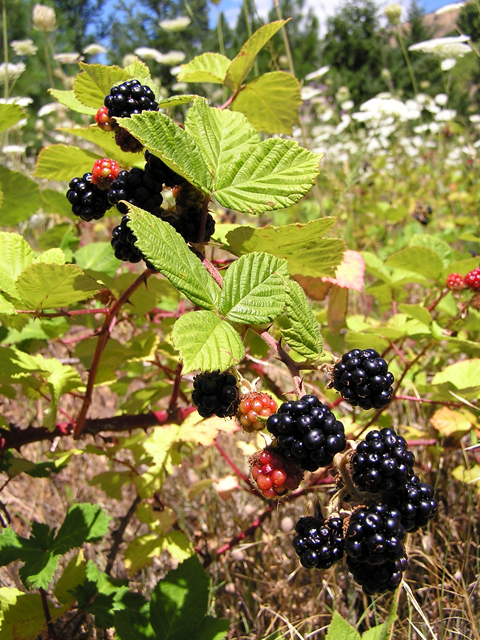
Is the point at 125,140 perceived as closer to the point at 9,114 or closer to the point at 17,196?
the point at 9,114

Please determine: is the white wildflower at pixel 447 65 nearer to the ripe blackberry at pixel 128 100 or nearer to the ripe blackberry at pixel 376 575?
the ripe blackberry at pixel 128 100

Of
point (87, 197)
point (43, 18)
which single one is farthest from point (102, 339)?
point (43, 18)

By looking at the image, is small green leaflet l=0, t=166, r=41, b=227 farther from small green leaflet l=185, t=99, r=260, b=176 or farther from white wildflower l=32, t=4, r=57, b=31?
white wildflower l=32, t=4, r=57, b=31

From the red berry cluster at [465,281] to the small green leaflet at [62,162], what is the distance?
1060 mm

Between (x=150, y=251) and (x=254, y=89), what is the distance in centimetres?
77

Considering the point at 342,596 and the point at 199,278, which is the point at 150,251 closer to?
the point at 199,278

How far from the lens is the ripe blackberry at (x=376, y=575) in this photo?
614 mm

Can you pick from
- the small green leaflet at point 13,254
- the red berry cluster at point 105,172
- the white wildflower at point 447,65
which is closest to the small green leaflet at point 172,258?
the red berry cluster at point 105,172

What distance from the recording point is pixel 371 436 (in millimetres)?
611

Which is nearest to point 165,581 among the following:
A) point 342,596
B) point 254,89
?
point 342,596

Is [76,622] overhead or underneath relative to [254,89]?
underneath

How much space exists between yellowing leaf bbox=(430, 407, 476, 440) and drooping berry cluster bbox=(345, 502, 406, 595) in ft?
2.65

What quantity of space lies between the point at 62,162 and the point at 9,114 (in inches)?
5.9

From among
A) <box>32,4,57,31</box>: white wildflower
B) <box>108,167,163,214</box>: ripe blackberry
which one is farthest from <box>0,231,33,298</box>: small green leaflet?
<box>32,4,57,31</box>: white wildflower
